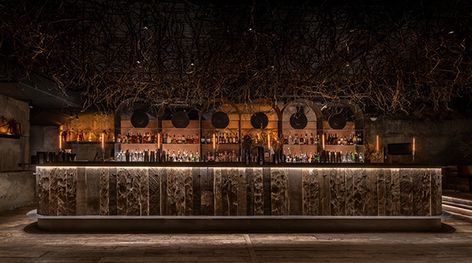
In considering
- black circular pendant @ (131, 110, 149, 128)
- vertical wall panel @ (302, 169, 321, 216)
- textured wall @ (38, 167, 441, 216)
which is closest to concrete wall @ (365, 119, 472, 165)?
textured wall @ (38, 167, 441, 216)

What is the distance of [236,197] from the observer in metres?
6.75

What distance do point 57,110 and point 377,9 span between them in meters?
9.61

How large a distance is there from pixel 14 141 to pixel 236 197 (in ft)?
23.2

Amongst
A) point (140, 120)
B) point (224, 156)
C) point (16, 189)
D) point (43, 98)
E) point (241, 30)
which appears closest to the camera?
point (241, 30)

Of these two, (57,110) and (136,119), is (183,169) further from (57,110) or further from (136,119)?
(57,110)

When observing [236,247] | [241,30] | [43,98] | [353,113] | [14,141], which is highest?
[241,30]

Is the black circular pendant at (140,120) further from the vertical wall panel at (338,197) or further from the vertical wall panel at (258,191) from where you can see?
the vertical wall panel at (338,197)

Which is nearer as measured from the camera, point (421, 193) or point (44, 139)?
point (421, 193)

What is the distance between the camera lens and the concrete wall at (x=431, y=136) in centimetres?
1283

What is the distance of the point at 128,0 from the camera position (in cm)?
506

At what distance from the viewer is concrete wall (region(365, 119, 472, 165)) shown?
42.1 feet

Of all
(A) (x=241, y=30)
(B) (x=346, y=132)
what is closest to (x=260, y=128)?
(B) (x=346, y=132)

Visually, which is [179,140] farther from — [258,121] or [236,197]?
[236,197]

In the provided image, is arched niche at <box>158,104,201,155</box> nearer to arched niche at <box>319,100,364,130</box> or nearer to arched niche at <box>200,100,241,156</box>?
arched niche at <box>200,100,241,156</box>
